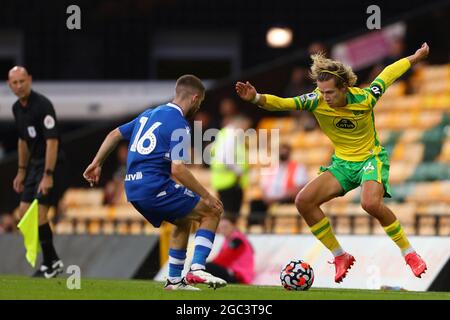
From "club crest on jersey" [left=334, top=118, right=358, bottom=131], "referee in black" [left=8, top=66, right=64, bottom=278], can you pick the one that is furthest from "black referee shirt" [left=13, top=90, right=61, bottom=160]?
"club crest on jersey" [left=334, top=118, right=358, bottom=131]

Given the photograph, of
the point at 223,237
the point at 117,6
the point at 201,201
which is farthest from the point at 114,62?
the point at 201,201

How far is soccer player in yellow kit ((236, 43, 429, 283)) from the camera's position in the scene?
43.0 feet

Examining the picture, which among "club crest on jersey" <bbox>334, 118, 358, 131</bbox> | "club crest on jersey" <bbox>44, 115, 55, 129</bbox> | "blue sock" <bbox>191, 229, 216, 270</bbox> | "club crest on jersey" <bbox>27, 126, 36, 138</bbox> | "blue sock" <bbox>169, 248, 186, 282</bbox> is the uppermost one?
"club crest on jersey" <bbox>334, 118, 358, 131</bbox>

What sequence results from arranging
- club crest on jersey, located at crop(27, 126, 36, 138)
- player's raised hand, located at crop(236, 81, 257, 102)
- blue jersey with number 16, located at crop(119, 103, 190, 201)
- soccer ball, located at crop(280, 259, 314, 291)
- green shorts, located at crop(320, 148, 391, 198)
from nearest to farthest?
blue jersey with number 16, located at crop(119, 103, 190, 201), player's raised hand, located at crop(236, 81, 257, 102), soccer ball, located at crop(280, 259, 314, 291), green shorts, located at crop(320, 148, 391, 198), club crest on jersey, located at crop(27, 126, 36, 138)

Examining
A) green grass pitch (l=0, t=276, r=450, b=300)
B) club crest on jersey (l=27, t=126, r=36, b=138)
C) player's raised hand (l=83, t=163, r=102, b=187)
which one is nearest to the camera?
green grass pitch (l=0, t=276, r=450, b=300)

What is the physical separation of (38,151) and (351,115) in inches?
161

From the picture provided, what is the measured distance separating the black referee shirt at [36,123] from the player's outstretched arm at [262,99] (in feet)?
10.4

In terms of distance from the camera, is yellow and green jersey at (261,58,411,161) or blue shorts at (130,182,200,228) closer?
blue shorts at (130,182,200,228)

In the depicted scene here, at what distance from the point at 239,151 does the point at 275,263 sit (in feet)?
11.1

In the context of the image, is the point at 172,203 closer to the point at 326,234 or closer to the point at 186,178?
the point at 186,178

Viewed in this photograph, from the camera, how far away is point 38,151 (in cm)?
1576

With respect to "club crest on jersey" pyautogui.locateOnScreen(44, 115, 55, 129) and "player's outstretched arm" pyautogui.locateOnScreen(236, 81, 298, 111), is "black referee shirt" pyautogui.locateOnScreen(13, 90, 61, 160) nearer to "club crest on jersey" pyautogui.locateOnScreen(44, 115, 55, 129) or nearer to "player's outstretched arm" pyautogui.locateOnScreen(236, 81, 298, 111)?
"club crest on jersey" pyautogui.locateOnScreen(44, 115, 55, 129)

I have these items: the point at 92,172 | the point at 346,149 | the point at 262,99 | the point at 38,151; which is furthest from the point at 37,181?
the point at 346,149

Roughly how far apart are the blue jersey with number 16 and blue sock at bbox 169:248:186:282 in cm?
57
